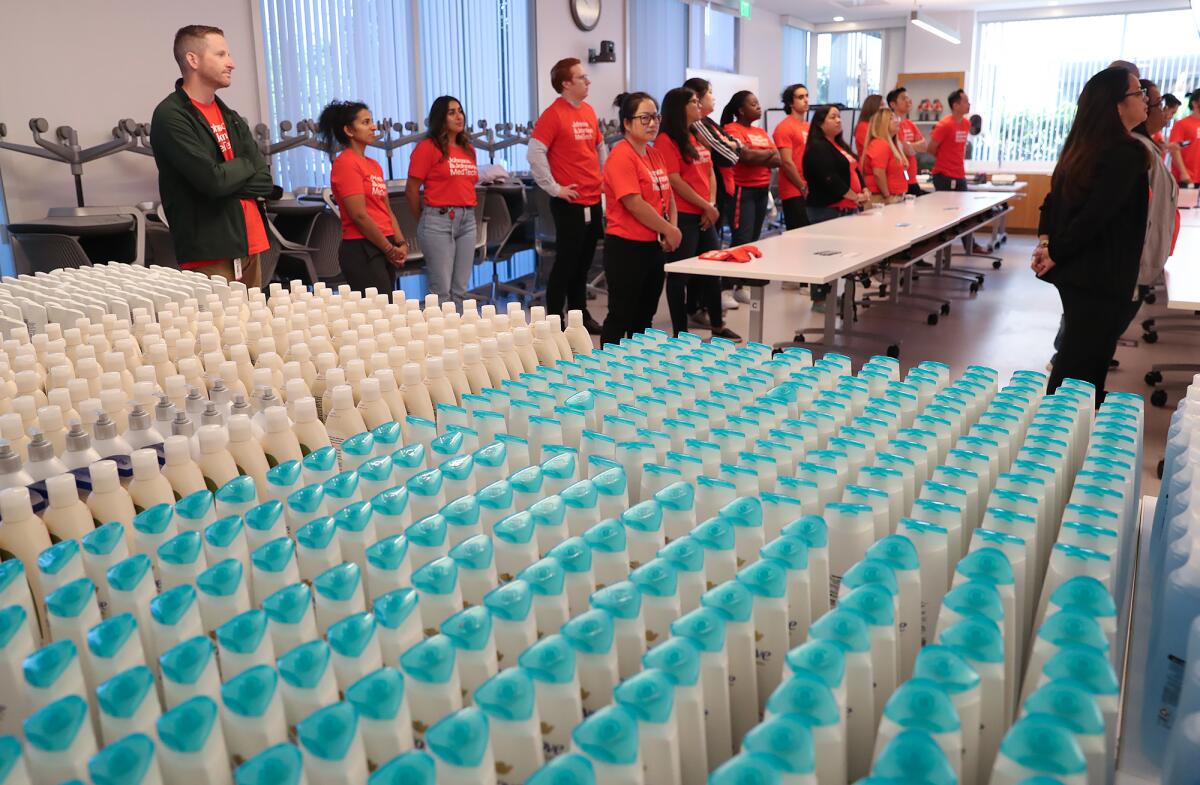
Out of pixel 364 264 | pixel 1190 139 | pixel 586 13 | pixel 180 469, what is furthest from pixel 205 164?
pixel 1190 139

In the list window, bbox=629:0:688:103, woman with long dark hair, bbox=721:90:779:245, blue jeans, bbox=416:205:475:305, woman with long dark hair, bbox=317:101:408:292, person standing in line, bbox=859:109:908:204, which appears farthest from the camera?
window, bbox=629:0:688:103

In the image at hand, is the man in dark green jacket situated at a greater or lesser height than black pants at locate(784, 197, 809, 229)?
greater

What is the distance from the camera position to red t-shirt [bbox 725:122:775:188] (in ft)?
19.4

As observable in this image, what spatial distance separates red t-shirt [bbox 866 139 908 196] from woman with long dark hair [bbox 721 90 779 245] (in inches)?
33.1

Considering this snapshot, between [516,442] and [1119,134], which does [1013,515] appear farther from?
[1119,134]

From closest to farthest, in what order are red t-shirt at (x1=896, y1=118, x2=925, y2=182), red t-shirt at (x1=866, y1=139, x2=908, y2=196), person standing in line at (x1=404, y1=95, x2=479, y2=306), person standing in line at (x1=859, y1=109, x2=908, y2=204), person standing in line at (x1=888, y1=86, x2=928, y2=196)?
person standing in line at (x1=404, y1=95, x2=479, y2=306) < person standing in line at (x1=859, y1=109, x2=908, y2=204) < red t-shirt at (x1=866, y1=139, x2=908, y2=196) < person standing in line at (x1=888, y1=86, x2=928, y2=196) < red t-shirt at (x1=896, y1=118, x2=925, y2=182)

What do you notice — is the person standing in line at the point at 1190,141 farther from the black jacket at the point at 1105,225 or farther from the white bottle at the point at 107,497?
the white bottle at the point at 107,497

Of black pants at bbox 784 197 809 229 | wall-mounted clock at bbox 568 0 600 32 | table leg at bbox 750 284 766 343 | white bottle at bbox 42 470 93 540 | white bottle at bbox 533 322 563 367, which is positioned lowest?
table leg at bbox 750 284 766 343

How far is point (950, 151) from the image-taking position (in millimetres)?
8680

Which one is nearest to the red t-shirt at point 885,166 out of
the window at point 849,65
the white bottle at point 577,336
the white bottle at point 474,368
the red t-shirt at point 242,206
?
the red t-shirt at point 242,206

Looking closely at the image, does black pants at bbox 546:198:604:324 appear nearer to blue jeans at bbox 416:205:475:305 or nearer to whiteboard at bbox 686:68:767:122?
blue jeans at bbox 416:205:475:305

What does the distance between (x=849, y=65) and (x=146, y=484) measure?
14.0 meters

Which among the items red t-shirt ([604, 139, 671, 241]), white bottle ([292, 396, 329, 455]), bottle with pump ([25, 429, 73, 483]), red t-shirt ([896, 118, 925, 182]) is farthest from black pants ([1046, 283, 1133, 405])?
red t-shirt ([896, 118, 925, 182])

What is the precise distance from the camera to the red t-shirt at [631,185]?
3928 mm
